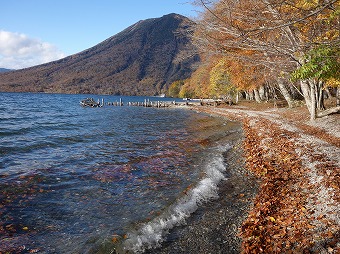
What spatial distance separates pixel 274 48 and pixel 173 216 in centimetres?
518

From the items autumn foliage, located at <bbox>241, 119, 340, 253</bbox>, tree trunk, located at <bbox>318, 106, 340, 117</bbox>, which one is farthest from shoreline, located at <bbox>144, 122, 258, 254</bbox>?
tree trunk, located at <bbox>318, 106, 340, 117</bbox>

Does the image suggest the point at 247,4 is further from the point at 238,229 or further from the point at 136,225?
the point at 136,225

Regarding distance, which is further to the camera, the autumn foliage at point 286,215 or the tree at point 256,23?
the autumn foliage at point 286,215

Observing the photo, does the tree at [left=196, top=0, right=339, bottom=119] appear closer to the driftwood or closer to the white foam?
the white foam

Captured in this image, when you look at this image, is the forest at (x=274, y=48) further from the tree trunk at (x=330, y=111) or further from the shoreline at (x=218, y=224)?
the shoreline at (x=218, y=224)

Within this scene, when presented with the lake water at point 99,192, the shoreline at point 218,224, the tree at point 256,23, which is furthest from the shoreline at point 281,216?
the tree at point 256,23

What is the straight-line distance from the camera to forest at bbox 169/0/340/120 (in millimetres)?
5152

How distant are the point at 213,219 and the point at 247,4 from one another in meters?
5.16

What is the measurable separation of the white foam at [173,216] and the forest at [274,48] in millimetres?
4260

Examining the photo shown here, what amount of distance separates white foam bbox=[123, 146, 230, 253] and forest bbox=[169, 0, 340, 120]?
4.26 metres

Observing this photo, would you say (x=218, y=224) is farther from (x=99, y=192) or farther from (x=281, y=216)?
(x=99, y=192)

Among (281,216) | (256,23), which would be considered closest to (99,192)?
(281,216)

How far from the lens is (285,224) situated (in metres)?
5.62

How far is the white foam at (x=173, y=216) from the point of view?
5684 mm
